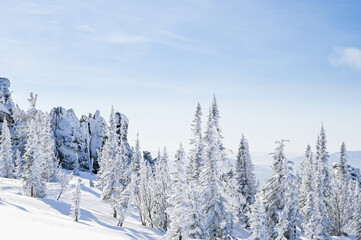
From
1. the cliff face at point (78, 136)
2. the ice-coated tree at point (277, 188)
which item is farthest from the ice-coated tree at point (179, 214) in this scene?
the cliff face at point (78, 136)

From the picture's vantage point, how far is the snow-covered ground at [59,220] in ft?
43.2

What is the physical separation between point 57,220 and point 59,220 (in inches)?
30.3

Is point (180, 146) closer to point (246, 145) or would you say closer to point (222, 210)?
point (222, 210)

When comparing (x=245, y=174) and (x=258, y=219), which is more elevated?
(x=245, y=174)

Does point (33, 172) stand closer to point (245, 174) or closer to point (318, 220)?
point (245, 174)

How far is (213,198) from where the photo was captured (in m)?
27.5

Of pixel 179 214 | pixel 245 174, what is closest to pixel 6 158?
pixel 245 174

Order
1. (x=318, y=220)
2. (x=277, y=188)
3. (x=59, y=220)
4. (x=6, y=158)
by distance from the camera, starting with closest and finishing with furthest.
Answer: (x=59, y=220) → (x=277, y=188) → (x=318, y=220) → (x=6, y=158)

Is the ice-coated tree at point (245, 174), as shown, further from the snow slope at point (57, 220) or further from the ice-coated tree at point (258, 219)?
the ice-coated tree at point (258, 219)

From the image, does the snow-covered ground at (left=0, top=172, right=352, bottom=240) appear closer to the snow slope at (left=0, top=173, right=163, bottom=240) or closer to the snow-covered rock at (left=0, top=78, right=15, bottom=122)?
the snow slope at (left=0, top=173, right=163, bottom=240)

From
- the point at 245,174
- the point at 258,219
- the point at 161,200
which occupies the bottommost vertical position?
the point at 161,200

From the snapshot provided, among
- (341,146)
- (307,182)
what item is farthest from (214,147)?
(341,146)

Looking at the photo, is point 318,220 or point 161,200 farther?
point 318,220

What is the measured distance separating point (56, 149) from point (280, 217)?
62739 millimetres
